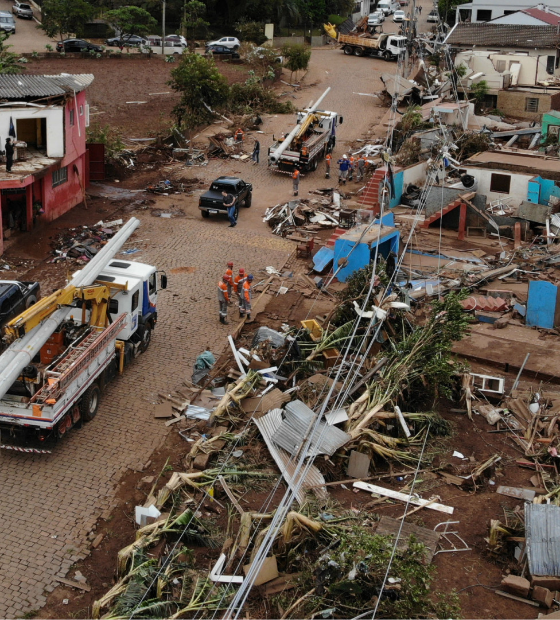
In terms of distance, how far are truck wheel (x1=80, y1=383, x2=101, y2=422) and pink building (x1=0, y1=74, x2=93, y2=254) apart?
9.90m

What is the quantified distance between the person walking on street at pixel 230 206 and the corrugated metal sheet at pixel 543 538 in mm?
18536

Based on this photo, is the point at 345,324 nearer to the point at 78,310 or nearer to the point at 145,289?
the point at 145,289

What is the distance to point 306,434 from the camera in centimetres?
1397

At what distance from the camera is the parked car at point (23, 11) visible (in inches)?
2464

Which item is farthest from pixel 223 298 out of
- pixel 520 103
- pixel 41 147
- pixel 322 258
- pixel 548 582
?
pixel 520 103

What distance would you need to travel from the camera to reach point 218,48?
5756 cm

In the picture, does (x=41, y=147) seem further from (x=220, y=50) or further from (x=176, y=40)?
(x=220, y=50)

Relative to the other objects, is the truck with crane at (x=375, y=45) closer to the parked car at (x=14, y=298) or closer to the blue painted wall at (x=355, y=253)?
the blue painted wall at (x=355, y=253)

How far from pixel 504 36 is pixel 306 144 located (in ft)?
76.4

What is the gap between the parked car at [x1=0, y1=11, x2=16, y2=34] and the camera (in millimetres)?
57000

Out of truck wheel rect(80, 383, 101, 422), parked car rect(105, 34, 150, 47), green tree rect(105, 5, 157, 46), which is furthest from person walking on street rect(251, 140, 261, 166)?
parked car rect(105, 34, 150, 47)

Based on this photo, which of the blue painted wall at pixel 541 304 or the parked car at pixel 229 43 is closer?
the blue painted wall at pixel 541 304

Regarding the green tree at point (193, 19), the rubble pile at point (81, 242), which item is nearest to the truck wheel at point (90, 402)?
the rubble pile at point (81, 242)

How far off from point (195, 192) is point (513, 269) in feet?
43.8
